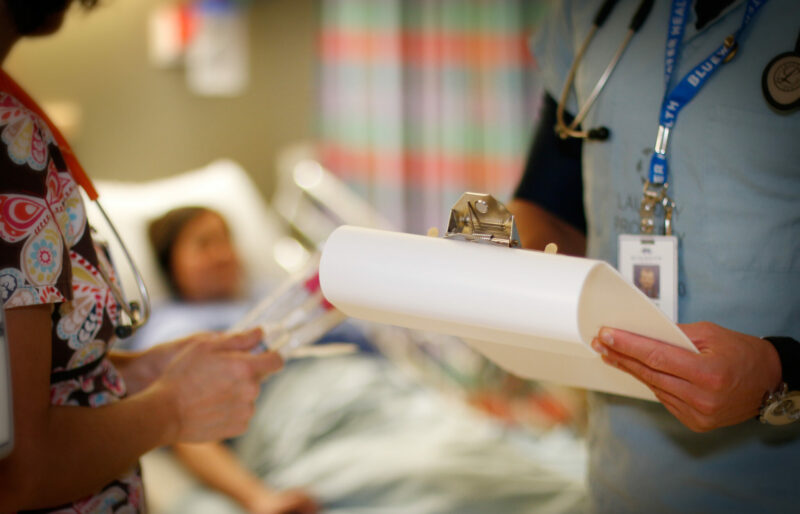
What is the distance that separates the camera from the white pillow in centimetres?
267

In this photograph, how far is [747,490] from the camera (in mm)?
968

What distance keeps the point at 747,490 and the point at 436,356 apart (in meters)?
1.97

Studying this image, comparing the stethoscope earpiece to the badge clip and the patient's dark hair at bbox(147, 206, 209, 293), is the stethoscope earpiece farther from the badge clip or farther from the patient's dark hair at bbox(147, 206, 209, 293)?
the patient's dark hair at bbox(147, 206, 209, 293)

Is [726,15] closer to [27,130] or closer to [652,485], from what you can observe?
[652,485]

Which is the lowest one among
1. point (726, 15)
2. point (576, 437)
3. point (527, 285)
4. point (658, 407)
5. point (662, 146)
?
point (576, 437)

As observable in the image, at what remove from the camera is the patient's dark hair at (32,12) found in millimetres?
885

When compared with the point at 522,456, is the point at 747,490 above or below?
above

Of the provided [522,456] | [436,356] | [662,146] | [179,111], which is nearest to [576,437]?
[522,456]

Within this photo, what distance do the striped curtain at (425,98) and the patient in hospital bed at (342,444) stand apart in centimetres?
68

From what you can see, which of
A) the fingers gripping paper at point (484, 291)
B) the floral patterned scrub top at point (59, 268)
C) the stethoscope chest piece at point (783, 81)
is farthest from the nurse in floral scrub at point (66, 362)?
the stethoscope chest piece at point (783, 81)

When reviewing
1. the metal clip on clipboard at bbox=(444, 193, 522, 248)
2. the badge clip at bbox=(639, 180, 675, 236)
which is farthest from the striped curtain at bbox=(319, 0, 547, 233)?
the metal clip on clipboard at bbox=(444, 193, 522, 248)

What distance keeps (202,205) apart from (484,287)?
88.8 inches

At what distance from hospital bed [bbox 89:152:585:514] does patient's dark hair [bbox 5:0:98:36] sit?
125cm

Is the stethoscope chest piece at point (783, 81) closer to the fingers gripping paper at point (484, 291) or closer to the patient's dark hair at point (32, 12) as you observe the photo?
the fingers gripping paper at point (484, 291)
